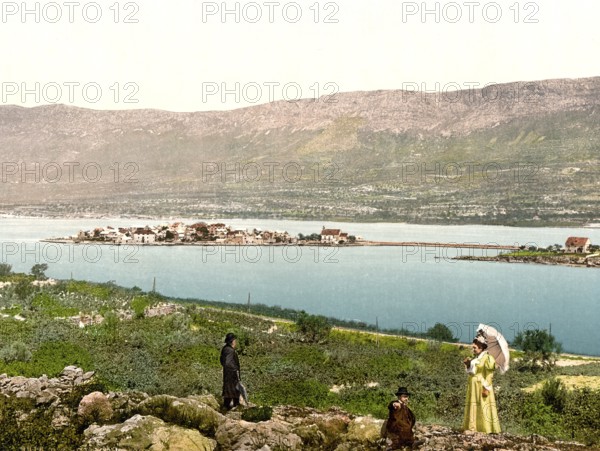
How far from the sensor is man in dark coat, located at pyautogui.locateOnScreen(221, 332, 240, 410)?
11773 millimetres

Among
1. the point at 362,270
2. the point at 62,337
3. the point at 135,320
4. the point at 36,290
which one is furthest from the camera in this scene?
the point at 362,270

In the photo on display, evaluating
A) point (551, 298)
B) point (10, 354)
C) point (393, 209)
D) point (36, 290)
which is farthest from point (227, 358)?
point (393, 209)

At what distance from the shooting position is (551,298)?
70.9 metres

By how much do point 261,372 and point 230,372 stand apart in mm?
6404

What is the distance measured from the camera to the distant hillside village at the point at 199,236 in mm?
88625

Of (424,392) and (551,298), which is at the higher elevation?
(424,392)

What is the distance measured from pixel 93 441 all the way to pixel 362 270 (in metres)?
76.5

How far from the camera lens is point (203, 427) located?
1046 cm

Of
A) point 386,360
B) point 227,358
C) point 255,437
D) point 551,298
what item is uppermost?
point 227,358

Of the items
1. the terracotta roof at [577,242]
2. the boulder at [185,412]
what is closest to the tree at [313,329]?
the boulder at [185,412]

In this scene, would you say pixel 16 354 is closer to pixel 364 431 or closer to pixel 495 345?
pixel 364 431

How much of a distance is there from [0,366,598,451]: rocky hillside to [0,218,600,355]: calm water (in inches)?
1476

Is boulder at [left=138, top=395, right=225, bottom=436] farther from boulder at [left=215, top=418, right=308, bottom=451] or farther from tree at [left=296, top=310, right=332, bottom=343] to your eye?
tree at [left=296, top=310, right=332, bottom=343]

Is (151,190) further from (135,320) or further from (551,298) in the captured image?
(135,320)
